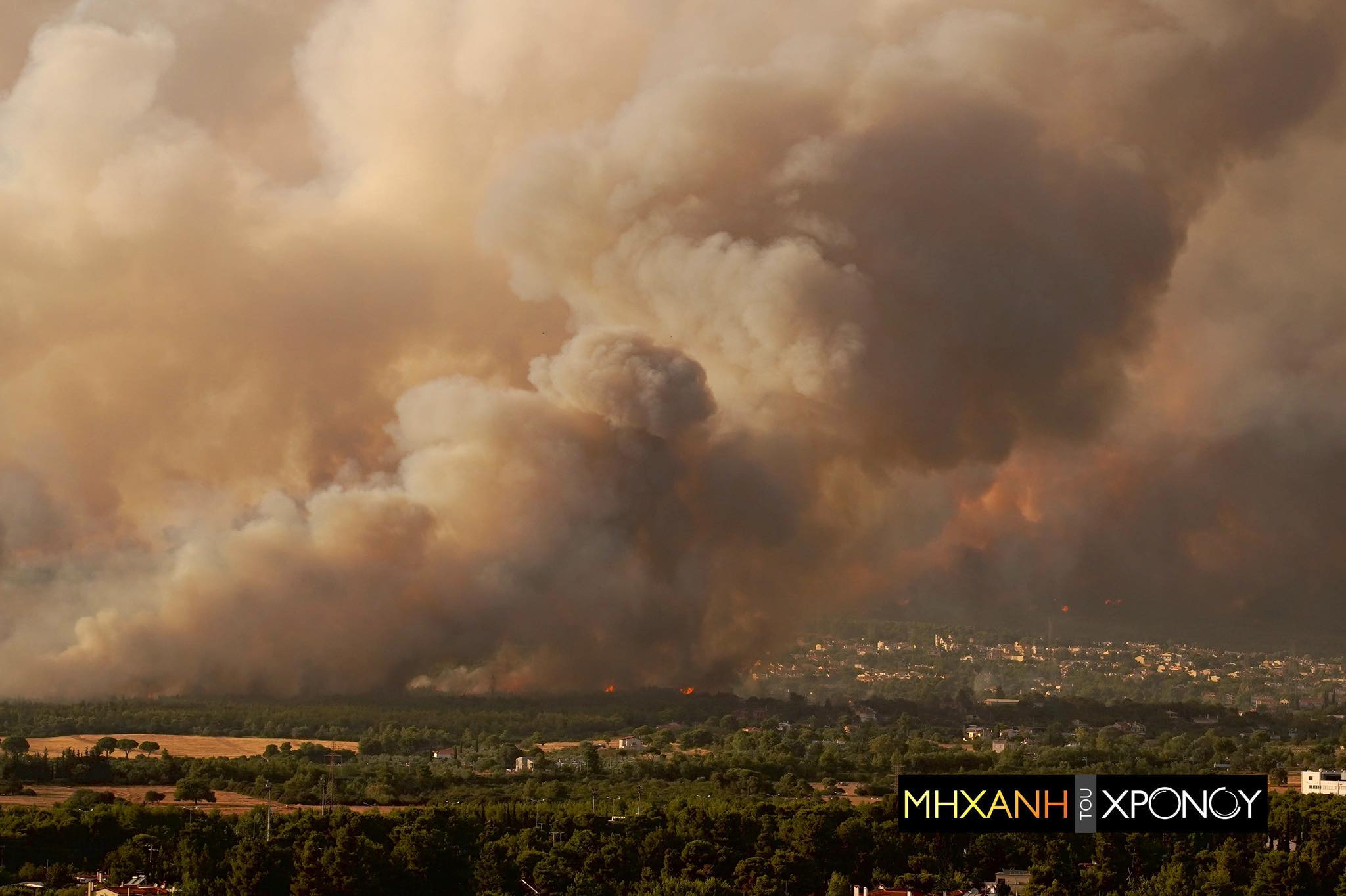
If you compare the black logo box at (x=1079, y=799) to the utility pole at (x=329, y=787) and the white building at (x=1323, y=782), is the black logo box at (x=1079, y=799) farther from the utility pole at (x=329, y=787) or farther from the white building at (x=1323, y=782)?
the white building at (x=1323, y=782)

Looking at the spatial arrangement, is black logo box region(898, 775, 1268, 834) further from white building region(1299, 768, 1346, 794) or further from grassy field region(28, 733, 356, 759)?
grassy field region(28, 733, 356, 759)

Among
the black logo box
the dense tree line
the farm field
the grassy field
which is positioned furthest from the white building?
the grassy field

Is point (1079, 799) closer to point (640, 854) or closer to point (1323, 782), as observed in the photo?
point (640, 854)

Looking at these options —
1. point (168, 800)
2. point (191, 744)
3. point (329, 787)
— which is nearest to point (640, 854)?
point (329, 787)

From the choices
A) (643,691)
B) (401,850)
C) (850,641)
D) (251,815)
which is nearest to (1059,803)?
(401,850)

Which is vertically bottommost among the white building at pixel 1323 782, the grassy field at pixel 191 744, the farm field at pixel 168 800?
the farm field at pixel 168 800

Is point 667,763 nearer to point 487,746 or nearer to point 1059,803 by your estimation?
point 487,746

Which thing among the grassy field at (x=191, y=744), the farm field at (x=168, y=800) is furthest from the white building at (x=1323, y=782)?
the grassy field at (x=191, y=744)
